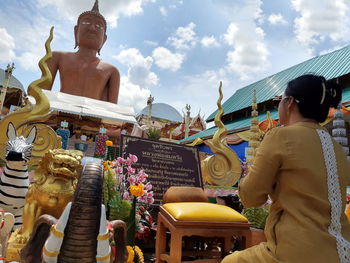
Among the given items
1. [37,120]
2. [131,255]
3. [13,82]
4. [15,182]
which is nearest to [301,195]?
[131,255]

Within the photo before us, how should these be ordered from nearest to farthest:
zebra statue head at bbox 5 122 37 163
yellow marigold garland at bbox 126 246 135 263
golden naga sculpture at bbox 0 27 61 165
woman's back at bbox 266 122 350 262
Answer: woman's back at bbox 266 122 350 262, yellow marigold garland at bbox 126 246 135 263, zebra statue head at bbox 5 122 37 163, golden naga sculpture at bbox 0 27 61 165

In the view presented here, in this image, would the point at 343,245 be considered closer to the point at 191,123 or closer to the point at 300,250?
the point at 300,250

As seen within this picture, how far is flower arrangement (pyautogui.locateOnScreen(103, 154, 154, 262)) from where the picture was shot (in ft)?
7.77

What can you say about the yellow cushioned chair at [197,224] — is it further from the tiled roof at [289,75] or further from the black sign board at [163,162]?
the tiled roof at [289,75]

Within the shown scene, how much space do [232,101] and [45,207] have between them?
16580mm

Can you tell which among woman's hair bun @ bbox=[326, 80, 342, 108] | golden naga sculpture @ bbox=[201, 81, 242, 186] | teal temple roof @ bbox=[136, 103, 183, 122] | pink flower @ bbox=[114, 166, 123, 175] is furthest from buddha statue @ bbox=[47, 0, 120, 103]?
teal temple roof @ bbox=[136, 103, 183, 122]

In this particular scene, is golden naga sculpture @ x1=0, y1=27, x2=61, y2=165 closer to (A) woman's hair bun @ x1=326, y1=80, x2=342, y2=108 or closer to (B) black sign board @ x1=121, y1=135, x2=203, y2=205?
(B) black sign board @ x1=121, y1=135, x2=203, y2=205

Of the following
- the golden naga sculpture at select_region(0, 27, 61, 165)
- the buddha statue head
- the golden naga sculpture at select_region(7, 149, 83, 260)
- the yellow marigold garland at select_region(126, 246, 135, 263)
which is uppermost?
the buddha statue head

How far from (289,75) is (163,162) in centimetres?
1264

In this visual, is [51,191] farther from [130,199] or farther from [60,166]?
[130,199]

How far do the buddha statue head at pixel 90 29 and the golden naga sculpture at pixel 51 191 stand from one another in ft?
36.1

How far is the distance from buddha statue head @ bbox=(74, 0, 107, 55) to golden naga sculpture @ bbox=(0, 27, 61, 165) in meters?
7.65

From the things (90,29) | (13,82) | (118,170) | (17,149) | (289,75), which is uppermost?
(13,82)

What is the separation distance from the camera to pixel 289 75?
1441 cm
